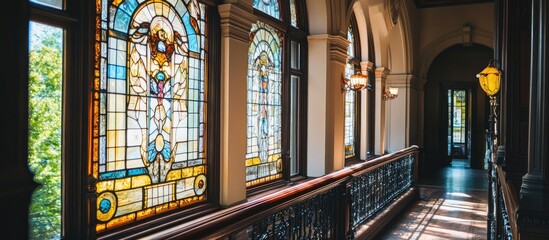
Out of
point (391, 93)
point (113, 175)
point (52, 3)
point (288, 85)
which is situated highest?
point (52, 3)

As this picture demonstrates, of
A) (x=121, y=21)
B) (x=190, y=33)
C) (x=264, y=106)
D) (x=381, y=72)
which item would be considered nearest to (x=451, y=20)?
(x=381, y=72)

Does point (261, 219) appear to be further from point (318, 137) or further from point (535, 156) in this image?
point (318, 137)

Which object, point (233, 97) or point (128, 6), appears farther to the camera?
point (233, 97)

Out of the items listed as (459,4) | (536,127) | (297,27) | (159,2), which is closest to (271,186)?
(297,27)

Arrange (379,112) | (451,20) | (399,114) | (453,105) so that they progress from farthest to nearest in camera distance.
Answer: (453,105), (451,20), (399,114), (379,112)

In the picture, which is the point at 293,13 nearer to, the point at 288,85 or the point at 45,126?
the point at 288,85

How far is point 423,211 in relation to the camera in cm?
877

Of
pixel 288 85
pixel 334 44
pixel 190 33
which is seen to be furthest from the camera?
pixel 334 44

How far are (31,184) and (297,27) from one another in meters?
5.98

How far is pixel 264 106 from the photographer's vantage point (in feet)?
20.5

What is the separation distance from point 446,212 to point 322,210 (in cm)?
534

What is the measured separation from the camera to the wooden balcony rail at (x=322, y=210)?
2.45 m

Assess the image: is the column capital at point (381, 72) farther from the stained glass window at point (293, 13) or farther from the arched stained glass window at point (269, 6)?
the arched stained glass window at point (269, 6)

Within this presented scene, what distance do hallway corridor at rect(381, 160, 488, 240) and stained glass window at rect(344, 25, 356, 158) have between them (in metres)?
1.75
